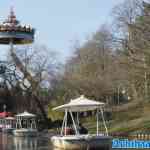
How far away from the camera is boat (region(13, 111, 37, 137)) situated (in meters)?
64.0

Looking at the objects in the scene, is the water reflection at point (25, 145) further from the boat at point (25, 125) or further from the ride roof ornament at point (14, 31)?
the ride roof ornament at point (14, 31)

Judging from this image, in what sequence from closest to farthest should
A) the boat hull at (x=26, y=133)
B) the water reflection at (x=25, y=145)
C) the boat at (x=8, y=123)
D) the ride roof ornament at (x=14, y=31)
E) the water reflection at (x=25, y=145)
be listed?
the water reflection at (x=25, y=145) → the water reflection at (x=25, y=145) → the boat hull at (x=26, y=133) → the boat at (x=8, y=123) → the ride roof ornament at (x=14, y=31)

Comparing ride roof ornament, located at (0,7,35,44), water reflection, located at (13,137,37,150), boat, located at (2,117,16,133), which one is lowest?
boat, located at (2,117,16,133)

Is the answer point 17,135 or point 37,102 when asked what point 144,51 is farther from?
point 37,102

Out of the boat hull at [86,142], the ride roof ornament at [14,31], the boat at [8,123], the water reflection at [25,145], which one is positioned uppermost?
the ride roof ornament at [14,31]

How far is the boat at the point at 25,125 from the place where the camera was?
64.0 metres

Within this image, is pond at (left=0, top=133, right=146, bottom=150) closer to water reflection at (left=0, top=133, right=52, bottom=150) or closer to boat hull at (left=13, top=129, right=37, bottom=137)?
water reflection at (left=0, top=133, right=52, bottom=150)

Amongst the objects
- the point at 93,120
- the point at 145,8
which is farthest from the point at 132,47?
the point at 93,120

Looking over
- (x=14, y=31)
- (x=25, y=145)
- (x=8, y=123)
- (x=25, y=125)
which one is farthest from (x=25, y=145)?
(x=14, y=31)

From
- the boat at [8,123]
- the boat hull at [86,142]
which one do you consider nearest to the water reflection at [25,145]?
the boat hull at [86,142]

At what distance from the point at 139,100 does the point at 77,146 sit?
45723 millimetres

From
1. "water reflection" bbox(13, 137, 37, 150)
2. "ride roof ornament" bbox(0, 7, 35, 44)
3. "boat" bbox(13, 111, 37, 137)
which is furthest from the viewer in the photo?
"ride roof ornament" bbox(0, 7, 35, 44)

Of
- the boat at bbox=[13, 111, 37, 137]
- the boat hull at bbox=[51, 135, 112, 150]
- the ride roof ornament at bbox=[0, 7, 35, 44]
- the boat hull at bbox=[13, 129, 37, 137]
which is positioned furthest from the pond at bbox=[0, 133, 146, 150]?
the ride roof ornament at bbox=[0, 7, 35, 44]

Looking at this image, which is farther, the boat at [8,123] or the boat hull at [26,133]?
the boat at [8,123]
